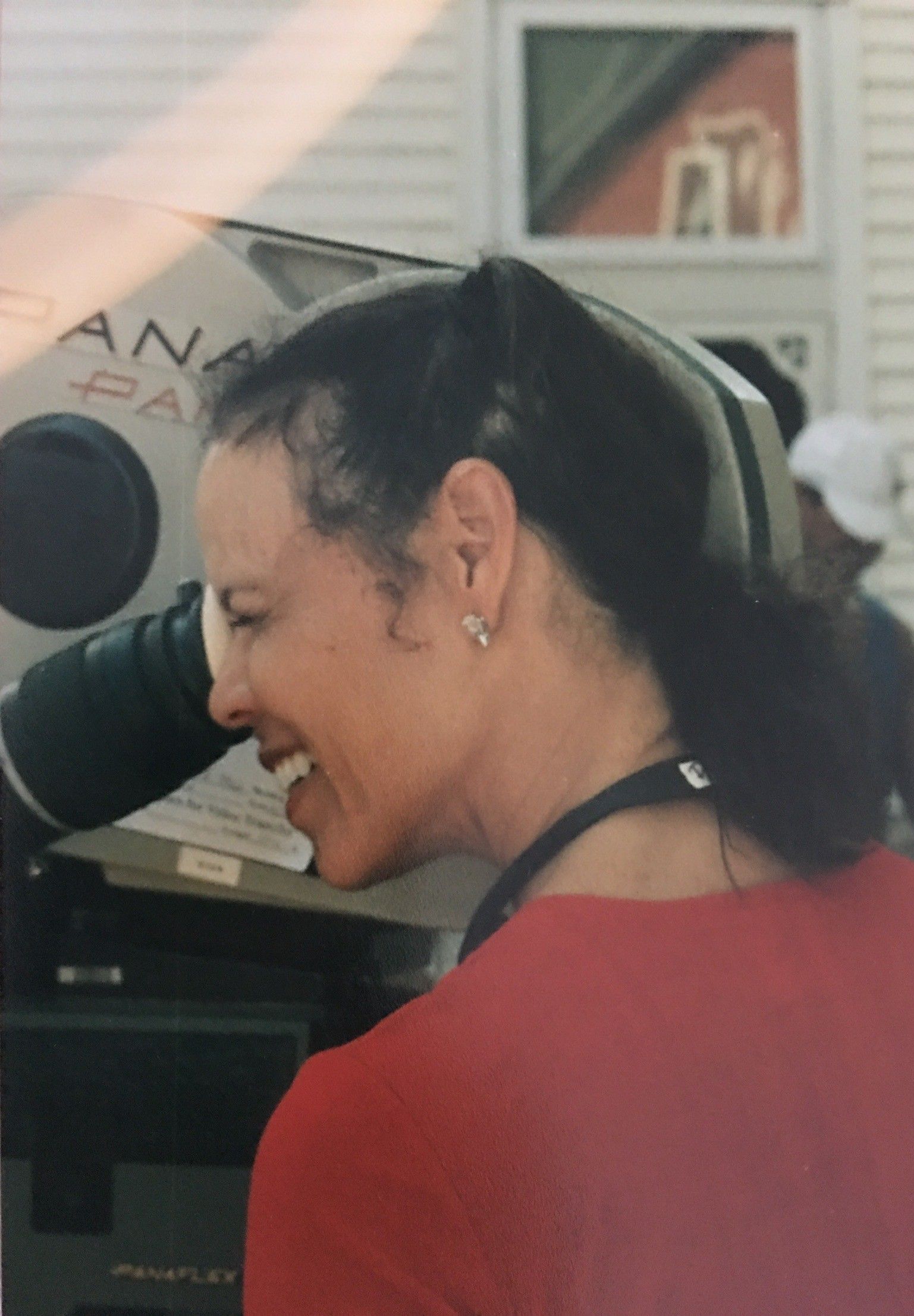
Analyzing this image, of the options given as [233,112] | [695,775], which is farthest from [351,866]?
[233,112]

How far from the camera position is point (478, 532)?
924 mm

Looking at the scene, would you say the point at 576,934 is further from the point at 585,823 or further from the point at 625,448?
the point at 625,448

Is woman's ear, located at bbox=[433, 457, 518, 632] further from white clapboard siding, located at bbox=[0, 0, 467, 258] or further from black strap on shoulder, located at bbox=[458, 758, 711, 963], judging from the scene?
white clapboard siding, located at bbox=[0, 0, 467, 258]

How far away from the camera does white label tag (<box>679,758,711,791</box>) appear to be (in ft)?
2.85

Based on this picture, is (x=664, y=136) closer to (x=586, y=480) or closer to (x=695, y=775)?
(x=586, y=480)

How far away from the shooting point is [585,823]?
887 millimetres

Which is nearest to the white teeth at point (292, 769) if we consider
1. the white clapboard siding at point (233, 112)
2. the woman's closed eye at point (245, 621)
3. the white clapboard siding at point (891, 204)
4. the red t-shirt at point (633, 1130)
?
the woman's closed eye at point (245, 621)

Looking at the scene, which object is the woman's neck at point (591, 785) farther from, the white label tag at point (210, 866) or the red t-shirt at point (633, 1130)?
the white label tag at point (210, 866)

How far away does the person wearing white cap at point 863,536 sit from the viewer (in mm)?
1038

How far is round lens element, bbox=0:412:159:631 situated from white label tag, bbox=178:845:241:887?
0.21 metres

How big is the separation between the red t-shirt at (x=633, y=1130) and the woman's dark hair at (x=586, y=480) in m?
0.13

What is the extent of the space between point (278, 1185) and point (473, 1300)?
0.15 meters

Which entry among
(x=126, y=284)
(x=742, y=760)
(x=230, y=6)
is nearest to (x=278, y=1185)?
(x=742, y=760)

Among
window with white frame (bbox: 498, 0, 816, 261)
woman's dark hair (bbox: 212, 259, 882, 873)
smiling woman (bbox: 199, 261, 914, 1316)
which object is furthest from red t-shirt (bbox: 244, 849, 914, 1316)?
window with white frame (bbox: 498, 0, 816, 261)
